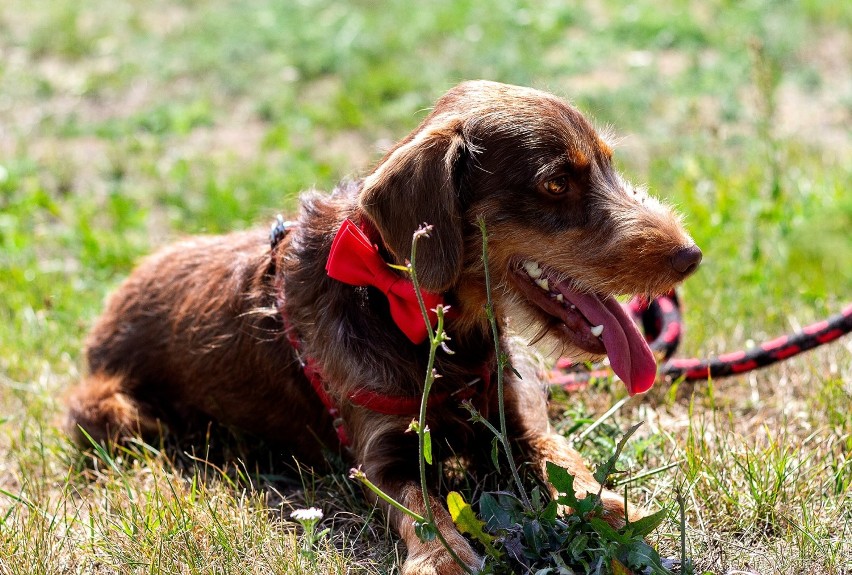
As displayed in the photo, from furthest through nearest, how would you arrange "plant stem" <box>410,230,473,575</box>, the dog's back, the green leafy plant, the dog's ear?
1. the dog's back
2. the dog's ear
3. the green leafy plant
4. "plant stem" <box>410,230,473,575</box>

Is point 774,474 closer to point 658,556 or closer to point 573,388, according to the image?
point 658,556

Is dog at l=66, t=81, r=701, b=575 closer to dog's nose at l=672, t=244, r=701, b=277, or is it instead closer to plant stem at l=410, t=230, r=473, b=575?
dog's nose at l=672, t=244, r=701, b=277

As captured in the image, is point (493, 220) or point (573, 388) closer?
point (493, 220)

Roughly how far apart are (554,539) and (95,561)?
153 cm

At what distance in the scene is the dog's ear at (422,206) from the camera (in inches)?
122

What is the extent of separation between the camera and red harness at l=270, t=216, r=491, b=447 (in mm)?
3391

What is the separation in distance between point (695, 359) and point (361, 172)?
69.6 inches

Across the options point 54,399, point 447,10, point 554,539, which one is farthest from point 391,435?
point 447,10

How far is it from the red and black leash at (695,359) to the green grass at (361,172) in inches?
3.8

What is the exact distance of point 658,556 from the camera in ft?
9.18

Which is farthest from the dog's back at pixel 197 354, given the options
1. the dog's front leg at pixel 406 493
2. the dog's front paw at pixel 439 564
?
the dog's front paw at pixel 439 564

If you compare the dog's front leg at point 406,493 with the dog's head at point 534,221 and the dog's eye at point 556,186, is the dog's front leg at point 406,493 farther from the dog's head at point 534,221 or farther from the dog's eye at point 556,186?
the dog's eye at point 556,186

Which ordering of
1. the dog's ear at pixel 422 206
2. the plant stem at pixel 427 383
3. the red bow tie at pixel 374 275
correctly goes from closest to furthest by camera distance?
the plant stem at pixel 427 383 < the dog's ear at pixel 422 206 < the red bow tie at pixel 374 275

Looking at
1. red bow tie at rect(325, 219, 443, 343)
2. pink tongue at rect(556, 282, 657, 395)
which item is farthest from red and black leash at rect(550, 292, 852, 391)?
red bow tie at rect(325, 219, 443, 343)
